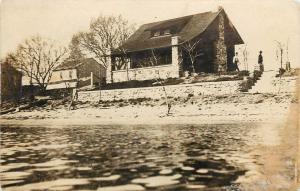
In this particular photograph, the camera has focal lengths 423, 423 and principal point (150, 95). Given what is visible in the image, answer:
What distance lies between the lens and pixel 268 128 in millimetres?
2490

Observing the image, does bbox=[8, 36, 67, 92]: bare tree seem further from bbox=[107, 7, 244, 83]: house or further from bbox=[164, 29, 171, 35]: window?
bbox=[164, 29, 171, 35]: window

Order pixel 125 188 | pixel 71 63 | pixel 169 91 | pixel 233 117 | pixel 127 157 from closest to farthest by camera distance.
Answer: pixel 125 188
pixel 127 157
pixel 233 117
pixel 169 91
pixel 71 63

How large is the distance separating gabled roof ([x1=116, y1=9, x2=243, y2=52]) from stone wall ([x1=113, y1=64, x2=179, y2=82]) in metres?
0.14

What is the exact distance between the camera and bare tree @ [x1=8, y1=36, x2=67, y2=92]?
8.93 feet

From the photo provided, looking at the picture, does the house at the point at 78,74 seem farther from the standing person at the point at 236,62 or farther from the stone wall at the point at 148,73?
the standing person at the point at 236,62

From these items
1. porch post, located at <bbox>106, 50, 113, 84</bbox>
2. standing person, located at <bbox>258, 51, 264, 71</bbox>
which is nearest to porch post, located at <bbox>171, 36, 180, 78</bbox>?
porch post, located at <bbox>106, 50, 113, 84</bbox>

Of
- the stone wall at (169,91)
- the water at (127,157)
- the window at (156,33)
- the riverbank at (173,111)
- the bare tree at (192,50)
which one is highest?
the window at (156,33)

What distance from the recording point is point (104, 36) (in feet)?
8.95

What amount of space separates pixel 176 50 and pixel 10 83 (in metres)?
1.11

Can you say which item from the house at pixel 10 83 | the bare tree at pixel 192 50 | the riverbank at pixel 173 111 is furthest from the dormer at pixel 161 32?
the house at pixel 10 83

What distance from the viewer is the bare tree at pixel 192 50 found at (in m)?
2.73

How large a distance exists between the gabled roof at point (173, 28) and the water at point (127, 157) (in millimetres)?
560

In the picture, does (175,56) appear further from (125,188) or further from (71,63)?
(125,188)

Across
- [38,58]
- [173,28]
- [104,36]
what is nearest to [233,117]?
[173,28]
